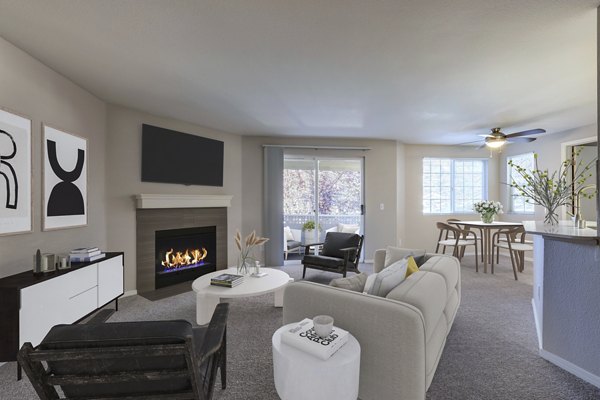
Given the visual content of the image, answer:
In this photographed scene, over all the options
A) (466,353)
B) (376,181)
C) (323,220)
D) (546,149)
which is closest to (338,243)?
(323,220)

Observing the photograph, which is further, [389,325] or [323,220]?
[323,220]

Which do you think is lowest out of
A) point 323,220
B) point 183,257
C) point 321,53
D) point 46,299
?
point 183,257

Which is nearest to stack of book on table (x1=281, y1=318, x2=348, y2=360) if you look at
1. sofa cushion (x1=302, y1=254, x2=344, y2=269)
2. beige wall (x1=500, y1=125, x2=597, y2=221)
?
sofa cushion (x1=302, y1=254, x2=344, y2=269)

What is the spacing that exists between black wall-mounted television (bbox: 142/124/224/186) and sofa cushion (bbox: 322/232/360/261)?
2.06m

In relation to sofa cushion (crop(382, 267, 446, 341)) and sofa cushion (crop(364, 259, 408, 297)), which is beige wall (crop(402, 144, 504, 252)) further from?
sofa cushion (crop(364, 259, 408, 297))

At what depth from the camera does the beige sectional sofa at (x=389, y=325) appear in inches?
57.4

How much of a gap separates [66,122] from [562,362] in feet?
15.5

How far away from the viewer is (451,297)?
2.40 meters

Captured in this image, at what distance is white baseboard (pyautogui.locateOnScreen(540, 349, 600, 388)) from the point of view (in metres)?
1.86

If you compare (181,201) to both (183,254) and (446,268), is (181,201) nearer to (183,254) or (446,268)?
(183,254)

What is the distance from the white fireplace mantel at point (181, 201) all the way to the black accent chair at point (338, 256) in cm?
167

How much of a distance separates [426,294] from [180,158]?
147 inches

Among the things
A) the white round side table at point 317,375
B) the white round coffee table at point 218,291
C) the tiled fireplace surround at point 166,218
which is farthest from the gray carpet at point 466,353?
the white round side table at point 317,375

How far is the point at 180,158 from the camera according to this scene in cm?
422
